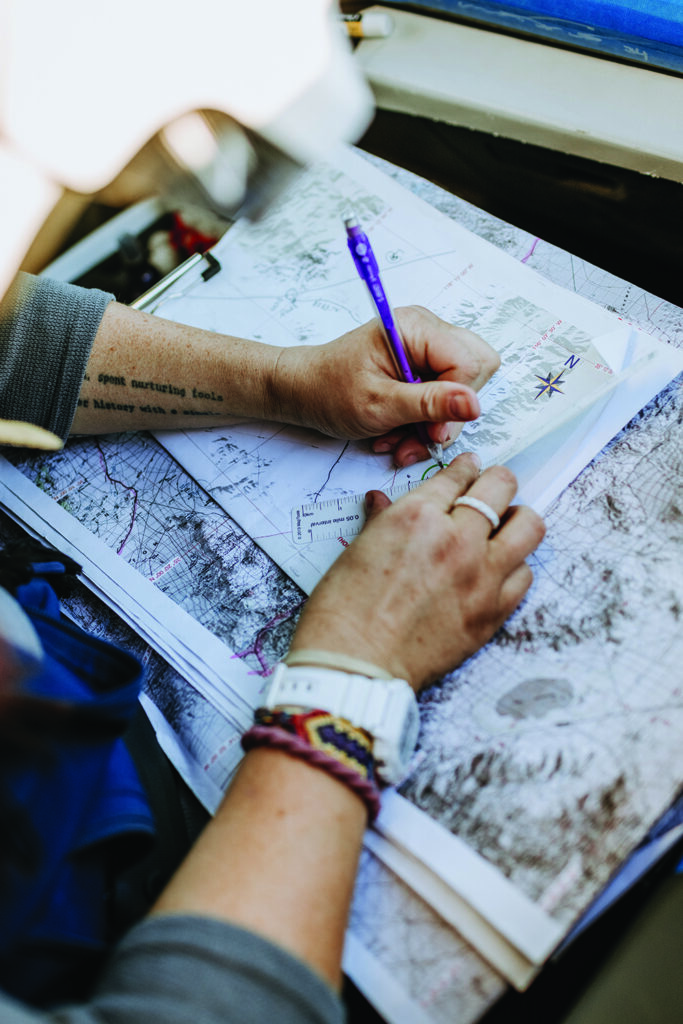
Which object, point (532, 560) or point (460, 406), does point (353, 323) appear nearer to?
point (460, 406)

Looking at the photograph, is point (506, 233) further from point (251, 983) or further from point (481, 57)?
point (251, 983)

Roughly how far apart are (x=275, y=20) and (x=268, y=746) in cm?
98

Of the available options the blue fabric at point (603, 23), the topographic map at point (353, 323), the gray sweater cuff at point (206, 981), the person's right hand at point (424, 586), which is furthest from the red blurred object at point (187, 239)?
the gray sweater cuff at point (206, 981)

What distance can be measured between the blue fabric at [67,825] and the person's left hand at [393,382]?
36 centimetres

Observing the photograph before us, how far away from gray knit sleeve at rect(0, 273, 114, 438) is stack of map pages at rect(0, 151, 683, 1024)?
76 millimetres

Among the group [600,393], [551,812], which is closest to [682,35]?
[600,393]

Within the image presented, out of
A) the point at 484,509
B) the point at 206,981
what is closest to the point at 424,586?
the point at 484,509

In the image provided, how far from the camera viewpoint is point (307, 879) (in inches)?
18.9

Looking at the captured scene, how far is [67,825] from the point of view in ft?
1.53

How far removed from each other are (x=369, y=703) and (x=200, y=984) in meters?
0.22

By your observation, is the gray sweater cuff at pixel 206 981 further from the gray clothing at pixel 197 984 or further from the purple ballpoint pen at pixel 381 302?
the purple ballpoint pen at pixel 381 302

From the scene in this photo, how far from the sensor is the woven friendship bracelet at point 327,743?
0.51m

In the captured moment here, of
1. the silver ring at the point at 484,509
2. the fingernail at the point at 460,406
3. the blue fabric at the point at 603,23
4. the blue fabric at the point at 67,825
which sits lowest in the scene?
the blue fabric at the point at 67,825

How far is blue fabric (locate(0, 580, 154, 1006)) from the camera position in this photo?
432mm
